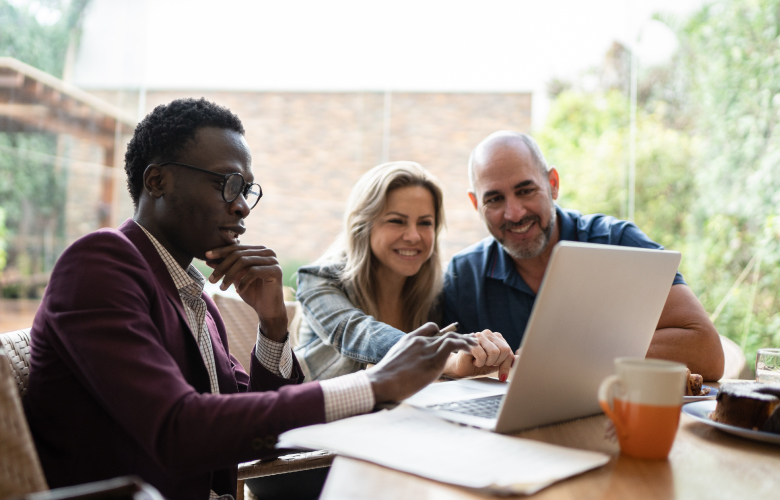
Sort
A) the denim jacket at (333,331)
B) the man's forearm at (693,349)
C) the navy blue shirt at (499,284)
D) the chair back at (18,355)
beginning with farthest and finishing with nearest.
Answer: the navy blue shirt at (499,284) < the denim jacket at (333,331) < the man's forearm at (693,349) < the chair back at (18,355)

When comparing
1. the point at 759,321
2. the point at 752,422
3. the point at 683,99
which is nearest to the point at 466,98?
the point at 683,99

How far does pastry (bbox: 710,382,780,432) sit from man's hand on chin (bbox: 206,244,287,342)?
940 mm

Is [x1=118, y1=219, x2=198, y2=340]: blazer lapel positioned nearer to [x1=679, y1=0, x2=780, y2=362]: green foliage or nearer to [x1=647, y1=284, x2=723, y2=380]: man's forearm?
[x1=647, y1=284, x2=723, y2=380]: man's forearm

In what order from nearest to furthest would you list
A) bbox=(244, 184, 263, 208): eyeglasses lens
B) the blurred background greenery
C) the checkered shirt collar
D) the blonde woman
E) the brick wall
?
the checkered shirt collar < bbox=(244, 184, 263, 208): eyeglasses lens < the blonde woman < the blurred background greenery < the brick wall

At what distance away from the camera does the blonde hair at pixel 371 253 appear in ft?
7.16

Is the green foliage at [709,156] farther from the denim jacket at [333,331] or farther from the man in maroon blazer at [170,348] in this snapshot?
the man in maroon blazer at [170,348]

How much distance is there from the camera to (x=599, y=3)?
393cm

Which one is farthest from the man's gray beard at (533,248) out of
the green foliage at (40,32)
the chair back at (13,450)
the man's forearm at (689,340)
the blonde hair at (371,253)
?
the green foliage at (40,32)

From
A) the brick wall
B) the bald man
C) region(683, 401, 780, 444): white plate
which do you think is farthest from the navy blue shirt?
the brick wall

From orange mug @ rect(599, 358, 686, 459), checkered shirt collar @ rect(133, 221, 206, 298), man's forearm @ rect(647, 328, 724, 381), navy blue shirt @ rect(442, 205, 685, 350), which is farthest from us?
navy blue shirt @ rect(442, 205, 685, 350)

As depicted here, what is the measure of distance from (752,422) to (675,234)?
324cm

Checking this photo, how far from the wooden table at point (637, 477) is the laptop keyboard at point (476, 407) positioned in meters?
0.09

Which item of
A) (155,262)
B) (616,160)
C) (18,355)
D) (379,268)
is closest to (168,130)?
(155,262)

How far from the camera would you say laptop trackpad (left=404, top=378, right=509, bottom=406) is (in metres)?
1.14
